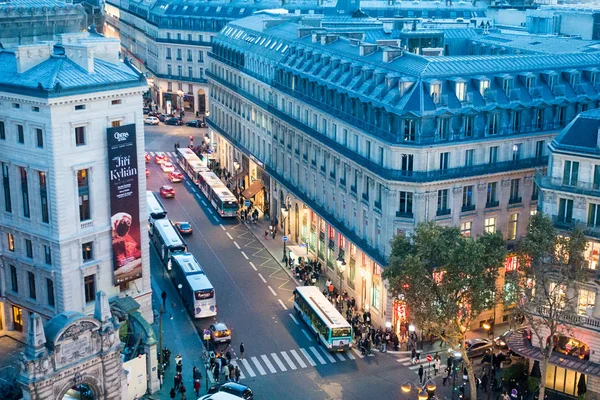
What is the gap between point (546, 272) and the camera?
74312 millimetres

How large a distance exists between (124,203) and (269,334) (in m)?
21.4

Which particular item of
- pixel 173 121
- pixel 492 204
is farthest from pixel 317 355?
pixel 173 121

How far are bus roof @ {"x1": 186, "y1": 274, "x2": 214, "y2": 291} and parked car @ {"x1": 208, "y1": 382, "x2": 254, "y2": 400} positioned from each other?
18103 millimetres

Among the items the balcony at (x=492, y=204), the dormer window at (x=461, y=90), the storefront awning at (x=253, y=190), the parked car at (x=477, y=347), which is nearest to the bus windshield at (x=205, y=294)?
the parked car at (x=477, y=347)

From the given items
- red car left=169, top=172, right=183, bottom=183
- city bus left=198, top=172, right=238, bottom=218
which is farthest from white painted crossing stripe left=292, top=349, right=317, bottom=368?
red car left=169, top=172, right=183, bottom=183

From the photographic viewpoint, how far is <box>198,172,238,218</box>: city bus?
127750 millimetres

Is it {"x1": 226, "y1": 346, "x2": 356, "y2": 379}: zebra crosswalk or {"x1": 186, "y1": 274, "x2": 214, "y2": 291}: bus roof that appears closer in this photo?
{"x1": 226, "y1": 346, "x2": 356, "y2": 379}: zebra crosswalk

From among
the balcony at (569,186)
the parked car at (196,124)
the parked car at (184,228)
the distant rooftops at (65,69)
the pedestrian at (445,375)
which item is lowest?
the pedestrian at (445,375)

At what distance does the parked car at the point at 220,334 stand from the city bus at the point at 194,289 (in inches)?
204

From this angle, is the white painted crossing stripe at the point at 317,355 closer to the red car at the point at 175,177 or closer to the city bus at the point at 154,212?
the city bus at the point at 154,212

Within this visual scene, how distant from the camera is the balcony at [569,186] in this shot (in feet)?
251

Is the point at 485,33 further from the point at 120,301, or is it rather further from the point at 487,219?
the point at 120,301

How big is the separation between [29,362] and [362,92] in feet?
161

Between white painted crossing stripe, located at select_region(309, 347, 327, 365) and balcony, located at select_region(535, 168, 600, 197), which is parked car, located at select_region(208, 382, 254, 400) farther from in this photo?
balcony, located at select_region(535, 168, 600, 197)
